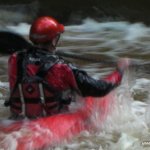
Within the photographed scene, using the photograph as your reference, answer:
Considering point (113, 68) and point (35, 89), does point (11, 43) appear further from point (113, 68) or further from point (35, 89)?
point (113, 68)

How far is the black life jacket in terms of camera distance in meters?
4.80

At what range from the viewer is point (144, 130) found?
564 centimetres

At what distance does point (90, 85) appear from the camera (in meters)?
4.93

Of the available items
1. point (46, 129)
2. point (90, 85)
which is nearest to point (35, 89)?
point (46, 129)

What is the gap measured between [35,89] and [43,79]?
11cm

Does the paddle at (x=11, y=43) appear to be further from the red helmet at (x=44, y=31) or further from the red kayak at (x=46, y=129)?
the red helmet at (x=44, y=31)

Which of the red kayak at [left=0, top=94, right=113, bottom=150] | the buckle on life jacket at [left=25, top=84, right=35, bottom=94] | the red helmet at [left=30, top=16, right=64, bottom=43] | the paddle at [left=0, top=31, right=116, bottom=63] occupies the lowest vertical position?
the red kayak at [left=0, top=94, right=113, bottom=150]

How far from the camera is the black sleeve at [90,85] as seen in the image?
488cm

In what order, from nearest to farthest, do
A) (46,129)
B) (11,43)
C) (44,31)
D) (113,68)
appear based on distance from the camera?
(46,129), (44,31), (11,43), (113,68)

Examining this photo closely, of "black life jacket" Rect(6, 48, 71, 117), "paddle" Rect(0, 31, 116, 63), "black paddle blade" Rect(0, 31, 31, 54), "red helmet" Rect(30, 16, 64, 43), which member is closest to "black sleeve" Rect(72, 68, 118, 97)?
"black life jacket" Rect(6, 48, 71, 117)

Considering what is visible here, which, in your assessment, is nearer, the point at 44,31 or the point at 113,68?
the point at 44,31

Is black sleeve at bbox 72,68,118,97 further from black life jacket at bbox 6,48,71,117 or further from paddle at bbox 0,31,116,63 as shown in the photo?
paddle at bbox 0,31,116,63

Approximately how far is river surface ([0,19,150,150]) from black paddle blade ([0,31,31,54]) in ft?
2.26

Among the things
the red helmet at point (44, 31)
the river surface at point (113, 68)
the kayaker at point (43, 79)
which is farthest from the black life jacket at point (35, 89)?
the river surface at point (113, 68)
